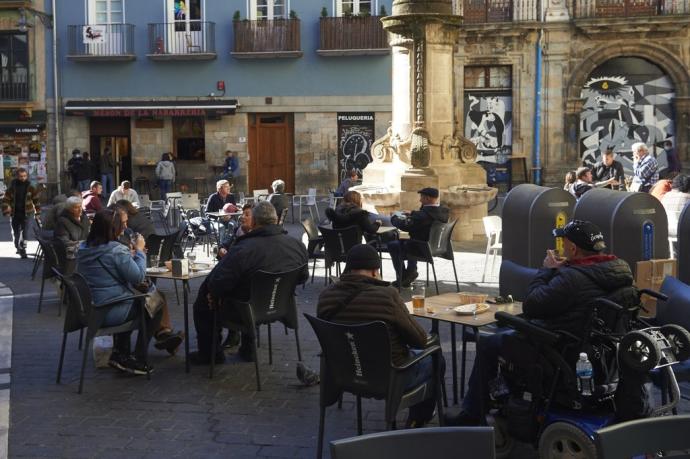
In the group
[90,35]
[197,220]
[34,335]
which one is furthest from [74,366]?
[90,35]

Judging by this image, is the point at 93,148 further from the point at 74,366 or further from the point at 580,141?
the point at 74,366

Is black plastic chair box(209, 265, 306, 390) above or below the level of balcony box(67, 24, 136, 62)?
below

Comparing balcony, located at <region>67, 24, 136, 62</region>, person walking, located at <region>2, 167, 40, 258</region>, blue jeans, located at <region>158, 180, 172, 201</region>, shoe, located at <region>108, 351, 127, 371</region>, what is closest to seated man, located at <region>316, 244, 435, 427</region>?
shoe, located at <region>108, 351, 127, 371</region>

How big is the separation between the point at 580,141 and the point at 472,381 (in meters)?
24.8

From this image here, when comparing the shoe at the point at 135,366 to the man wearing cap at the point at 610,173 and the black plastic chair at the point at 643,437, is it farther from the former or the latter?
the man wearing cap at the point at 610,173

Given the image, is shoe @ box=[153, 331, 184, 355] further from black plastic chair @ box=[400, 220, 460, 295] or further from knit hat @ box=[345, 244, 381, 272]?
black plastic chair @ box=[400, 220, 460, 295]

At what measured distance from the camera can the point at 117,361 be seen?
7930mm

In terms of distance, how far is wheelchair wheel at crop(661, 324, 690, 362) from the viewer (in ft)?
16.6

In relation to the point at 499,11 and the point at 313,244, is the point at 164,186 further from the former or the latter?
the point at 313,244

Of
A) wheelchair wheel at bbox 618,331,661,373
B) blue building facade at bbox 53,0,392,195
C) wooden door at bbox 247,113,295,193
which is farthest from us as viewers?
wooden door at bbox 247,113,295,193

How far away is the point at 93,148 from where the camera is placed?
3078cm

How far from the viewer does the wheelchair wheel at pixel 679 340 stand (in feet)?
16.6

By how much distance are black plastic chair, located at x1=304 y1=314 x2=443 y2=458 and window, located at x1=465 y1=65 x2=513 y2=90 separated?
2464cm

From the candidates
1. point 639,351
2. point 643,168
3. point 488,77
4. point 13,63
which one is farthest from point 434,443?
point 13,63
